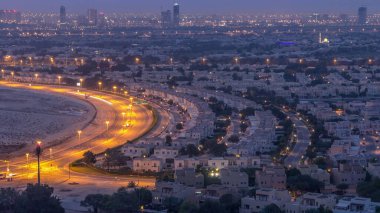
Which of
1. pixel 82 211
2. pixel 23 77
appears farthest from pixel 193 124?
pixel 23 77

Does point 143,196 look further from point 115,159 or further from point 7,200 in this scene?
point 115,159

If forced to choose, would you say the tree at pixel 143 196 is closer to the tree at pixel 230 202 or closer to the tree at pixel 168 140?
the tree at pixel 230 202

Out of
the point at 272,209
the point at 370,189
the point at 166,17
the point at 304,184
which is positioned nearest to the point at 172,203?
the point at 272,209

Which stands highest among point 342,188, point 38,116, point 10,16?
point 10,16

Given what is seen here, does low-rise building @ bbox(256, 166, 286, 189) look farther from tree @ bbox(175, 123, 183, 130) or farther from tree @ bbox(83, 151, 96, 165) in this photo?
tree @ bbox(175, 123, 183, 130)

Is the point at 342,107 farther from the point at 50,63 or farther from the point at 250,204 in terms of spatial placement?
the point at 50,63

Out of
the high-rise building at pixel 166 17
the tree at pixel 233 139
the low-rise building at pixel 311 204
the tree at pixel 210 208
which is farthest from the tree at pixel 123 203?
the high-rise building at pixel 166 17
